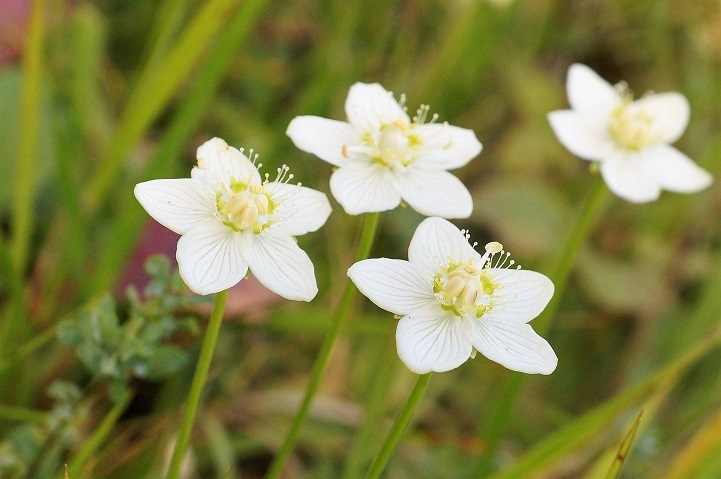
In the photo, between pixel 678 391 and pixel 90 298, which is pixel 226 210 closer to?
pixel 90 298

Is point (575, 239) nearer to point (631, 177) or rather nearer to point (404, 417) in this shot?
point (631, 177)

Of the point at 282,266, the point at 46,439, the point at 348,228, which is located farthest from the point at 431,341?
the point at 348,228

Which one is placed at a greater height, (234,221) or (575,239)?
(575,239)

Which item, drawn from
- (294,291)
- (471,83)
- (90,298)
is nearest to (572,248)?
(294,291)

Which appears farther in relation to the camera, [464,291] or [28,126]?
[28,126]

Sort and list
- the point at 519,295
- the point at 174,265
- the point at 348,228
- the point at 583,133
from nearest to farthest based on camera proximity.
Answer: the point at 519,295, the point at 583,133, the point at 174,265, the point at 348,228

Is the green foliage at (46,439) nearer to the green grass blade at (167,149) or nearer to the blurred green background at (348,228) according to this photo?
the blurred green background at (348,228)

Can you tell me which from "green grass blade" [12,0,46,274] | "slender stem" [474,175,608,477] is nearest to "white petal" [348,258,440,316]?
"slender stem" [474,175,608,477]
